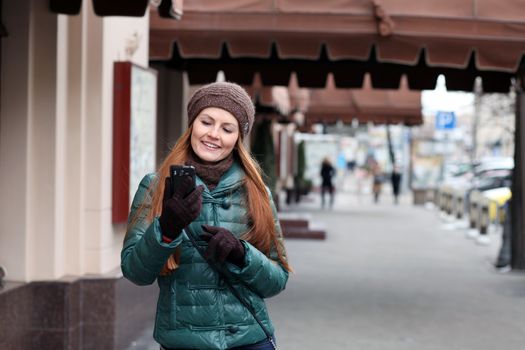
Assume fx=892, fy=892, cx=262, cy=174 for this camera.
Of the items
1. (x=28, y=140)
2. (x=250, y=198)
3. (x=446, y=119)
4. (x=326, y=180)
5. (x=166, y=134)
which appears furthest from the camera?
(x=326, y=180)

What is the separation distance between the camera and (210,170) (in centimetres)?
308

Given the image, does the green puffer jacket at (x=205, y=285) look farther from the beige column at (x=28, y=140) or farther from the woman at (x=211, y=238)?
the beige column at (x=28, y=140)

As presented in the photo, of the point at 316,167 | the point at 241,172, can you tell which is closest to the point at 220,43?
the point at 241,172

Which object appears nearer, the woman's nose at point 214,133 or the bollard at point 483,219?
the woman's nose at point 214,133

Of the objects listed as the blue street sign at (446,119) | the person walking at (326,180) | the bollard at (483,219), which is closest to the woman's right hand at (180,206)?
the bollard at (483,219)

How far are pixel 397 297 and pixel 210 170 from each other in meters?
7.64

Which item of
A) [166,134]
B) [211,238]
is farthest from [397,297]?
[211,238]

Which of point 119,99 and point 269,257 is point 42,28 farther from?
point 269,257

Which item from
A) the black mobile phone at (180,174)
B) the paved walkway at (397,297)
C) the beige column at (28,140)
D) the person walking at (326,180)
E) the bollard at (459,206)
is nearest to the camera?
the black mobile phone at (180,174)

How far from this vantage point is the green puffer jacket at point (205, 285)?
2994 millimetres

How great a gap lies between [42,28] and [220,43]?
235 cm

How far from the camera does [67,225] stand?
6594mm

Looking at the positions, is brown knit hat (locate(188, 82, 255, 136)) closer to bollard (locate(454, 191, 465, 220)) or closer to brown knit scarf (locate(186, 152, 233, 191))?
brown knit scarf (locate(186, 152, 233, 191))

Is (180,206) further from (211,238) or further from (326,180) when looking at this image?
(326,180)
